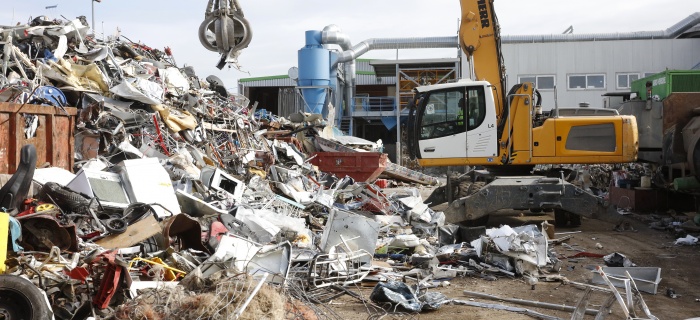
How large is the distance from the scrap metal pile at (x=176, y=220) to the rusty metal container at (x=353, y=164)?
8.01ft

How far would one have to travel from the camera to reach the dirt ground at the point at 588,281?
20.8 feet

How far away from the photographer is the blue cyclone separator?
31.7 meters

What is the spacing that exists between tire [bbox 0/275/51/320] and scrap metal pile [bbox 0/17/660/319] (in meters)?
0.02

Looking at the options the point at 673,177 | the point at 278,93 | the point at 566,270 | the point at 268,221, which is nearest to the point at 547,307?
the point at 566,270

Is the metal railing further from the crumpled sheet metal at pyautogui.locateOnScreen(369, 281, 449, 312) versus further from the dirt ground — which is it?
the crumpled sheet metal at pyautogui.locateOnScreen(369, 281, 449, 312)

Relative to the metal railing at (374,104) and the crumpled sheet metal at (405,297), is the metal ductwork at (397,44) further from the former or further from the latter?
the crumpled sheet metal at (405,297)

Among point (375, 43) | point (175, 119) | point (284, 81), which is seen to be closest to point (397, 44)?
point (375, 43)

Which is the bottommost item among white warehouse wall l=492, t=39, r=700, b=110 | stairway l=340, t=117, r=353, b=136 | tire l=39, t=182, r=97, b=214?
tire l=39, t=182, r=97, b=214

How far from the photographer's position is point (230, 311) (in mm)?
5012

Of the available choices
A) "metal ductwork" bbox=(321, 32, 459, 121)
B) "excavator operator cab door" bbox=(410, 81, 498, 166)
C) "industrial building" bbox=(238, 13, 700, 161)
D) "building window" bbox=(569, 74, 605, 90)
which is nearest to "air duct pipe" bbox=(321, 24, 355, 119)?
"metal ductwork" bbox=(321, 32, 459, 121)

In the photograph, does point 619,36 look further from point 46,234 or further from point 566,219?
point 46,234

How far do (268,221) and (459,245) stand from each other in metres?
2.40

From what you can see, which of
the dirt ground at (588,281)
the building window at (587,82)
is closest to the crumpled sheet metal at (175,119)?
the dirt ground at (588,281)

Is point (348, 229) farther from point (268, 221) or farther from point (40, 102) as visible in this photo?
point (40, 102)
